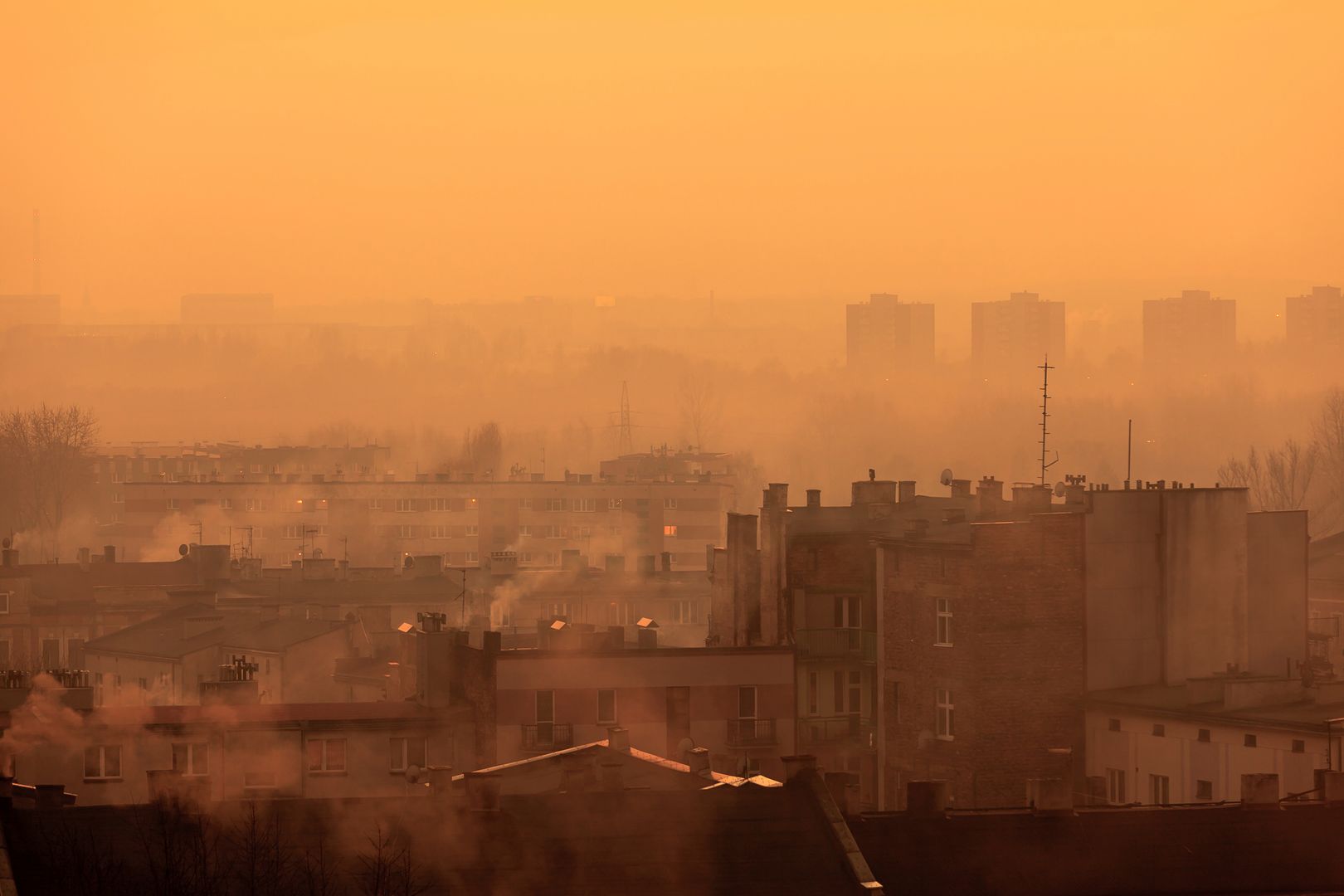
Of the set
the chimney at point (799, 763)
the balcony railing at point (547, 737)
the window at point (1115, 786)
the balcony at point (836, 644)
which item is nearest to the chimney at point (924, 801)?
the chimney at point (799, 763)

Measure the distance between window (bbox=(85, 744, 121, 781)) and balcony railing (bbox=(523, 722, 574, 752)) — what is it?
8.46m

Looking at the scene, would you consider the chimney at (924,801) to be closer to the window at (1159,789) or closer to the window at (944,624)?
the window at (1159,789)

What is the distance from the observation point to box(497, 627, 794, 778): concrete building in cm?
4634

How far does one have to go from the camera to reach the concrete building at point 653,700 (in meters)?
46.3

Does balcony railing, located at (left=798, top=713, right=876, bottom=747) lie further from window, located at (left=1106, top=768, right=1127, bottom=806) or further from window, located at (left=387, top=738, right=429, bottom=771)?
window, located at (left=387, top=738, right=429, bottom=771)

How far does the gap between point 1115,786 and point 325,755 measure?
15747 mm

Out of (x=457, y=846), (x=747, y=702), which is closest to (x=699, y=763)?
(x=457, y=846)

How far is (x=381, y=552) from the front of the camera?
14538cm

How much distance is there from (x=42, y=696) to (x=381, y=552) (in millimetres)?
96369

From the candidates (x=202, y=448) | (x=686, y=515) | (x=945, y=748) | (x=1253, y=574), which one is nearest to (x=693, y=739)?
(x=945, y=748)

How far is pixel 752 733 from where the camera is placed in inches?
1861

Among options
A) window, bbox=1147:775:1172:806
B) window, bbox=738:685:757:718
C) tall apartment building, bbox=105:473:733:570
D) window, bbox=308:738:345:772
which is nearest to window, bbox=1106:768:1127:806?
window, bbox=1147:775:1172:806

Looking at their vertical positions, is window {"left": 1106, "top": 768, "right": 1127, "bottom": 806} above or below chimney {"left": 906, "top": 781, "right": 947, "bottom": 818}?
below

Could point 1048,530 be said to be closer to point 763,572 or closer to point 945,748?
point 945,748
